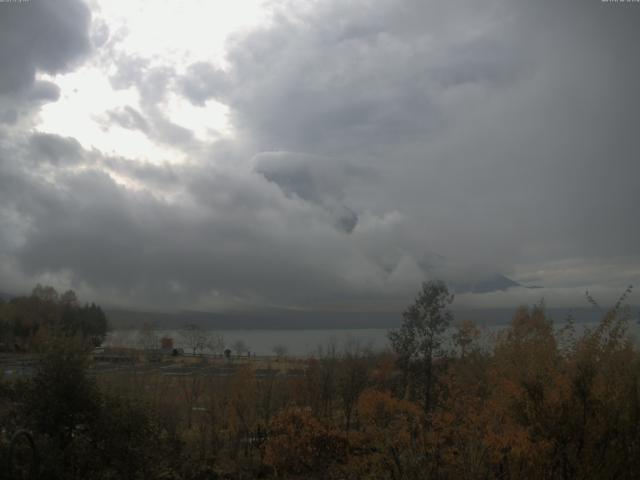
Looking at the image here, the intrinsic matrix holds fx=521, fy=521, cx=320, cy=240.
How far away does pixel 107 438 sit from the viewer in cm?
1050

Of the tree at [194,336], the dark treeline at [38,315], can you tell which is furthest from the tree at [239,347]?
the dark treeline at [38,315]

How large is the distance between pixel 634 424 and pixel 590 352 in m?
2.31

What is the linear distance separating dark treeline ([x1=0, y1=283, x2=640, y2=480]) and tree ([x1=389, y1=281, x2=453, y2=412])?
2.11 meters

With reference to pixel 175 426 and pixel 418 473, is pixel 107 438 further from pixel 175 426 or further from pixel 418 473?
pixel 175 426

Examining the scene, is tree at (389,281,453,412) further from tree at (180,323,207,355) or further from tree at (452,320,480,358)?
tree at (180,323,207,355)

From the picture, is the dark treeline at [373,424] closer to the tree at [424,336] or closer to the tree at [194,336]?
the tree at [424,336]

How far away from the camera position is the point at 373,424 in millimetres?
13461

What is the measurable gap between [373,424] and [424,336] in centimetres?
1110

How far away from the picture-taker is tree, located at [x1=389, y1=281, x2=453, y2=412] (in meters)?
24.0

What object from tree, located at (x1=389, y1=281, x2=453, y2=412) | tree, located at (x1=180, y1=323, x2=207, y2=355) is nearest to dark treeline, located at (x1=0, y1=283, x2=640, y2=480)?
tree, located at (x1=389, y1=281, x2=453, y2=412)

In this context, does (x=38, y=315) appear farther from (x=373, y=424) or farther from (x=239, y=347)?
(x=373, y=424)

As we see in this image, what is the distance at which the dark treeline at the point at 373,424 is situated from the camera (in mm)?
9484

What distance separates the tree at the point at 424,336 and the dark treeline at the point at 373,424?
2.11m

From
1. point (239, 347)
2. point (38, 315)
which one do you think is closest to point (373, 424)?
point (239, 347)
